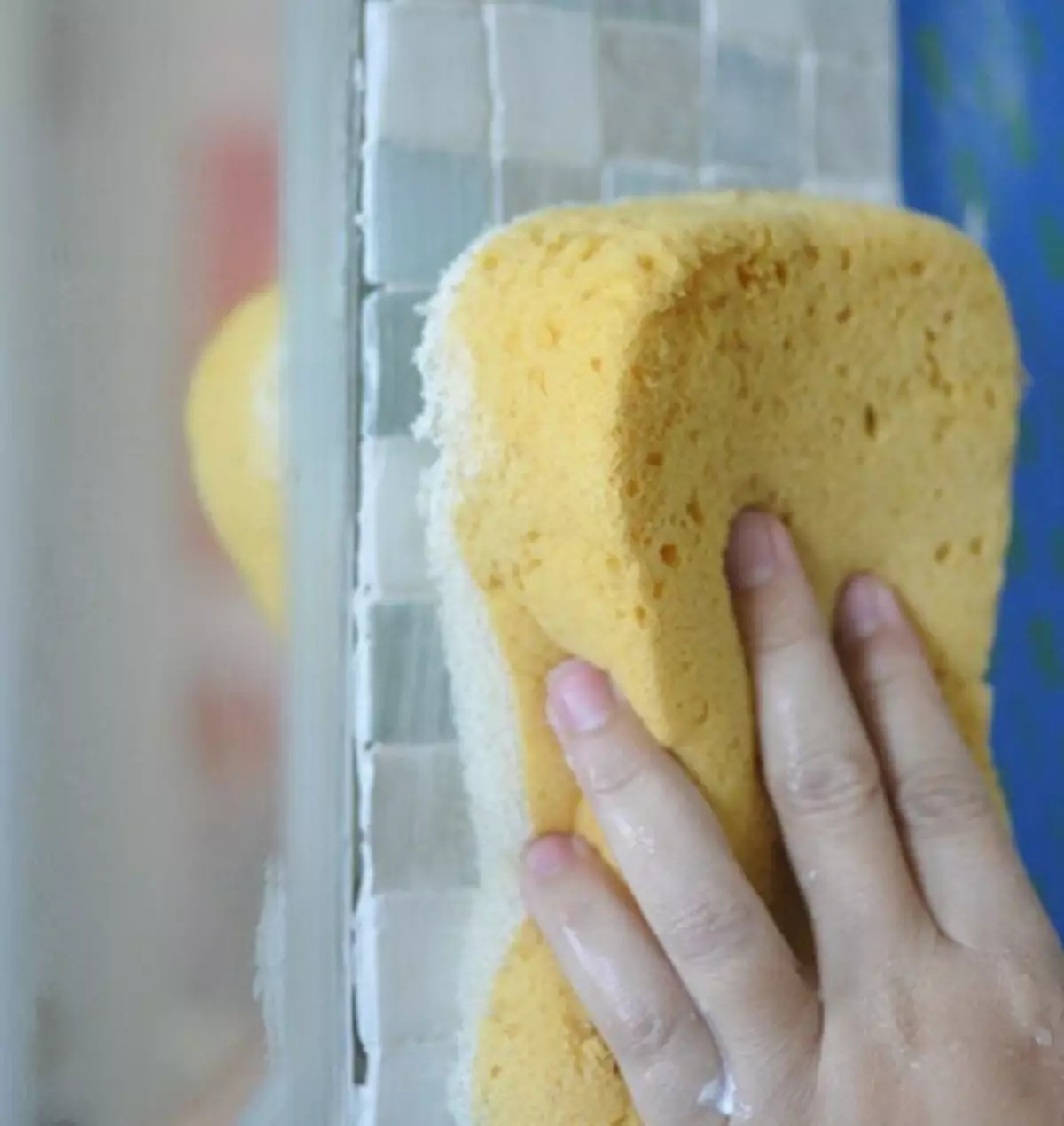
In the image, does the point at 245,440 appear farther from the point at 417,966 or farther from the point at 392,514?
the point at 417,966

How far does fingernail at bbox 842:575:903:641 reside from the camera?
50 cm

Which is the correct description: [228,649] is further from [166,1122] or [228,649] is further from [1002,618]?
[1002,618]

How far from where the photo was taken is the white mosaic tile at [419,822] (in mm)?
511

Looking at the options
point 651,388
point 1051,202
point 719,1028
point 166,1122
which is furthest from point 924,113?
point 166,1122

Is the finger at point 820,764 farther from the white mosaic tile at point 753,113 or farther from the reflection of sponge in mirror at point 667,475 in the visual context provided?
the white mosaic tile at point 753,113

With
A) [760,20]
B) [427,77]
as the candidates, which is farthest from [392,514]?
[760,20]

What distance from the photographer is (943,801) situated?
0.49 metres

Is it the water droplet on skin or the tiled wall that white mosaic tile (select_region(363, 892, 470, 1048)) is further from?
the water droplet on skin

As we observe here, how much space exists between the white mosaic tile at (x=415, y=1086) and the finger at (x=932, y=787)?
210 mm

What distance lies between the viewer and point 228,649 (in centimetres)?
48

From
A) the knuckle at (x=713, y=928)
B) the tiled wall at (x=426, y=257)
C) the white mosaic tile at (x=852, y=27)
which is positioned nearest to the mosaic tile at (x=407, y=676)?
the tiled wall at (x=426, y=257)

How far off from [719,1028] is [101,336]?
0.34 meters

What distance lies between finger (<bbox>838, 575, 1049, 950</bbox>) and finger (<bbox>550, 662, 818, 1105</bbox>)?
0.07 metres

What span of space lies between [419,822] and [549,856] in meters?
0.06
